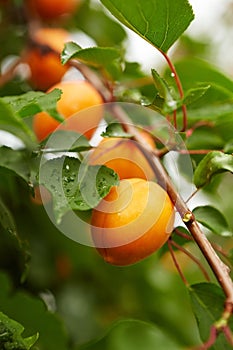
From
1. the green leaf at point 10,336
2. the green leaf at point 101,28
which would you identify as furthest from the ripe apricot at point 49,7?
the green leaf at point 10,336

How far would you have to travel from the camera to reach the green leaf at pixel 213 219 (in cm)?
68

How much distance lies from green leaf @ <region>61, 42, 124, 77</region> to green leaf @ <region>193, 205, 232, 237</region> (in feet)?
0.65

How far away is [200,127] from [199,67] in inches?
4.4

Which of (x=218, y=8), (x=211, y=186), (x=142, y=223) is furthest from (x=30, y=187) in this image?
(x=218, y=8)

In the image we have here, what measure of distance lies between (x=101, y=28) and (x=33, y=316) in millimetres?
534

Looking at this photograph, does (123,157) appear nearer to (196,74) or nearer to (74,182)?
(74,182)

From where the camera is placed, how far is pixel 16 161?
2.16 feet

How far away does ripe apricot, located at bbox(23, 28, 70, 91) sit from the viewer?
971 mm

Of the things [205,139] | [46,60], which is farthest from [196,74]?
[46,60]

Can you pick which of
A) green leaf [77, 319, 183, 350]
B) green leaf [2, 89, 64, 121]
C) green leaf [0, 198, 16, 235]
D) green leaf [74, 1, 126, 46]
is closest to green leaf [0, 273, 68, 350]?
green leaf [77, 319, 183, 350]

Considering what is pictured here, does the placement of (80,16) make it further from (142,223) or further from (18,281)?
(142,223)

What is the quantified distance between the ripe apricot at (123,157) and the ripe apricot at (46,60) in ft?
1.00

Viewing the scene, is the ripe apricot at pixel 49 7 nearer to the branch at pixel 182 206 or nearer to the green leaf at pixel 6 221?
the branch at pixel 182 206

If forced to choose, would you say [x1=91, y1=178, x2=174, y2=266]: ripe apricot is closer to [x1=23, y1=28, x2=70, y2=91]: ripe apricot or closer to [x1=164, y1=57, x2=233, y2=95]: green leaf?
[x1=164, y1=57, x2=233, y2=95]: green leaf
